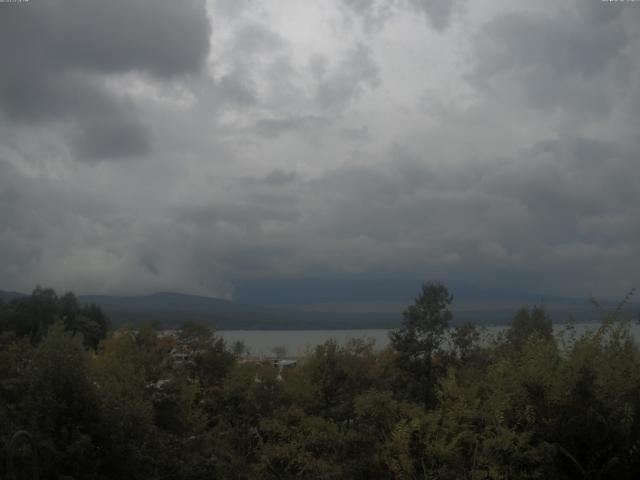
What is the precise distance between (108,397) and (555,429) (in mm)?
7072

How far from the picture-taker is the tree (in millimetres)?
25469

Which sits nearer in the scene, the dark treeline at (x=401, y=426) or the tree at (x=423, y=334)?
the dark treeline at (x=401, y=426)

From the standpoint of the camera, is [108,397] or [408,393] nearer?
[108,397]

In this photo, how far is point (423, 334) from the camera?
2580cm

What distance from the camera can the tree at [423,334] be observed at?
1003 inches

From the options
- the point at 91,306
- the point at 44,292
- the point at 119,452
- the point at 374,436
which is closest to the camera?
the point at 119,452

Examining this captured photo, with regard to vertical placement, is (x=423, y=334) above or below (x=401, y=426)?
above

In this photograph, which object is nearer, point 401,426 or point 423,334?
point 401,426

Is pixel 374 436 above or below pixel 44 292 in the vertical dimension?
below

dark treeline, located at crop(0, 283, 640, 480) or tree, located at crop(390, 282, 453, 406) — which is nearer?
dark treeline, located at crop(0, 283, 640, 480)

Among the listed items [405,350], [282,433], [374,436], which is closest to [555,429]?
[374,436]

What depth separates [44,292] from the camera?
209 feet

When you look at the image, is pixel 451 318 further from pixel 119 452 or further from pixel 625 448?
pixel 119 452

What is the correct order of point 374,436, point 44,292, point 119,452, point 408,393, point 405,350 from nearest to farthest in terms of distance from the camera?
point 119,452 → point 374,436 → point 408,393 → point 405,350 → point 44,292
